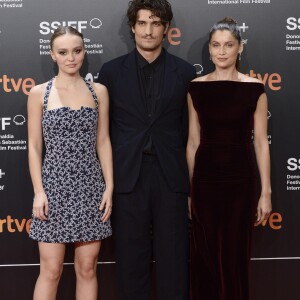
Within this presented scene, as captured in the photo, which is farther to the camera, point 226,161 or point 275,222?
point 275,222

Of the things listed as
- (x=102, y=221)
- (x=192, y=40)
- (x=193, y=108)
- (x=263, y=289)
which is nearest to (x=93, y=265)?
(x=102, y=221)

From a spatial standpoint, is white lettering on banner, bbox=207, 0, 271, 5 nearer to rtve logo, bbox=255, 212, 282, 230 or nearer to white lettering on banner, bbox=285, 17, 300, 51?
white lettering on banner, bbox=285, 17, 300, 51

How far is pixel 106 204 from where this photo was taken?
112 inches

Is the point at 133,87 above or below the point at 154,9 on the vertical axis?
below

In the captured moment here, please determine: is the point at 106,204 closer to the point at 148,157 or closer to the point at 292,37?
the point at 148,157

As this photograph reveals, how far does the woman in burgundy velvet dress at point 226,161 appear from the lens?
2.87m

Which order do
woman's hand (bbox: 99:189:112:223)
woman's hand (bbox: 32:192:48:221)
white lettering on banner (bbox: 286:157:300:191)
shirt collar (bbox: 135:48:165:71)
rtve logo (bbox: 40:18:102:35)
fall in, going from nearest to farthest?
1. woman's hand (bbox: 32:192:48:221)
2. woman's hand (bbox: 99:189:112:223)
3. shirt collar (bbox: 135:48:165:71)
4. rtve logo (bbox: 40:18:102:35)
5. white lettering on banner (bbox: 286:157:300:191)

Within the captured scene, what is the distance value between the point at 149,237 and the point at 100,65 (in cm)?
113

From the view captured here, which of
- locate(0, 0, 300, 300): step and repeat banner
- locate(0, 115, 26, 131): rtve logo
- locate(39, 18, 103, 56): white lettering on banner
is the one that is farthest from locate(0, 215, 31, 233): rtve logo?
locate(39, 18, 103, 56): white lettering on banner

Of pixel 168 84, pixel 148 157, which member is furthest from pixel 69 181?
pixel 168 84

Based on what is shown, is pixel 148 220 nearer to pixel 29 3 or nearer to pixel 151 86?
pixel 151 86

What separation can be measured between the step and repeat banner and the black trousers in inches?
19.9

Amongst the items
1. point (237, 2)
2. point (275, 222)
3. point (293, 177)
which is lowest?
point (275, 222)

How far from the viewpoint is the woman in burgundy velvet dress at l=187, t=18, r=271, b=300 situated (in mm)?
2873
